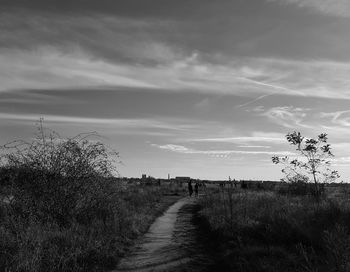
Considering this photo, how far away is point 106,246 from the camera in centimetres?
1148

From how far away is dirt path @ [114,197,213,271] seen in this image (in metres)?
10.7

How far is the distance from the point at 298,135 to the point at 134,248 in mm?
17919

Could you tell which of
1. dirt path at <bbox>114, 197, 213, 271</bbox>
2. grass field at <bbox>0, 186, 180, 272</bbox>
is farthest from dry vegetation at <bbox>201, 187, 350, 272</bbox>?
grass field at <bbox>0, 186, 180, 272</bbox>

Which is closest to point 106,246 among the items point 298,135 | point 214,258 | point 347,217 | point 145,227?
point 214,258

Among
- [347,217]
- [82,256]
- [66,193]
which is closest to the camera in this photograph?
[82,256]

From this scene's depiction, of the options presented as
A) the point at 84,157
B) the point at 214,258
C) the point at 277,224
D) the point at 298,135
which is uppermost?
the point at 298,135

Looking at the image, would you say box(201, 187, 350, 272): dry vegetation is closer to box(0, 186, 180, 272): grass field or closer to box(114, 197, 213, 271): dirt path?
box(114, 197, 213, 271): dirt path

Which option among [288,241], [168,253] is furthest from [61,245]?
[288,241]

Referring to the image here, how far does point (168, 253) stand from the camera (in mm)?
12477

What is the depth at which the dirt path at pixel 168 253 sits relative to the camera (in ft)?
35.0

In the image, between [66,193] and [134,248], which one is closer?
[134,248]

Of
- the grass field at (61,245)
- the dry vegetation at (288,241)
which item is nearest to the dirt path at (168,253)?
the grass field at (61,245)

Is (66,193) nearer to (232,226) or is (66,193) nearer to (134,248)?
(134,248)

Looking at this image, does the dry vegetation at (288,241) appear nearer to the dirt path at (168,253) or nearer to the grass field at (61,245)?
the dirt path at (168,253)
